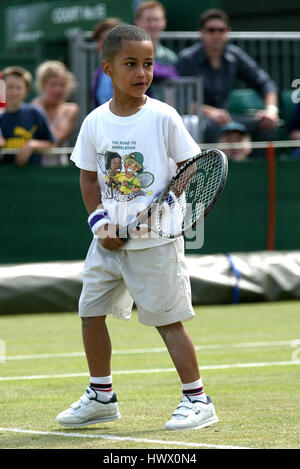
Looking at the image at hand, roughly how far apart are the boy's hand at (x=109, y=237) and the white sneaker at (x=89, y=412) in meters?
0.75

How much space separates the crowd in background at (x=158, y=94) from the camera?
10.7m

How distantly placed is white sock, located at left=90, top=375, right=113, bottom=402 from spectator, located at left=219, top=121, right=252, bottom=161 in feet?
21.9

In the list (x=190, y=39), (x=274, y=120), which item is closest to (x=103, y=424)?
(x=274, y=120)

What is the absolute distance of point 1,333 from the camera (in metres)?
8.78

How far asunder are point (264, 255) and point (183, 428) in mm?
6514

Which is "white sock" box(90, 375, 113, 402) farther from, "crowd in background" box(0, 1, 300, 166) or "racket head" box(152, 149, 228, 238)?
"crowd in background" box(0, 1, 300, 166)

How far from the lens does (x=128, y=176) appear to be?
4922mm

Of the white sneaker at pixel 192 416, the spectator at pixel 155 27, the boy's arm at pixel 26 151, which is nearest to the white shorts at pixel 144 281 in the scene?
the white sneaker at pixel 192 416

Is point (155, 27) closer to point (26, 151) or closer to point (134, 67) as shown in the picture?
point (26, 151)

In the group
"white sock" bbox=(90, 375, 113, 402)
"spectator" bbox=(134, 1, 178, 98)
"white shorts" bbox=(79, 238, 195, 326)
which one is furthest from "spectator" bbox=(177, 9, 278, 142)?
"white sock" bbox=(90, 375, 113, 402)

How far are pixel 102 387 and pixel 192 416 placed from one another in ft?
1.80

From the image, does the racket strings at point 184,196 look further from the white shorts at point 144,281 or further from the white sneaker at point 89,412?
the white sneaker at point 89,412

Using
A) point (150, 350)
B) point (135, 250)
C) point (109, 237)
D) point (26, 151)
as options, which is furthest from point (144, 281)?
point (26, 151)

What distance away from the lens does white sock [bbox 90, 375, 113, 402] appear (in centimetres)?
504
